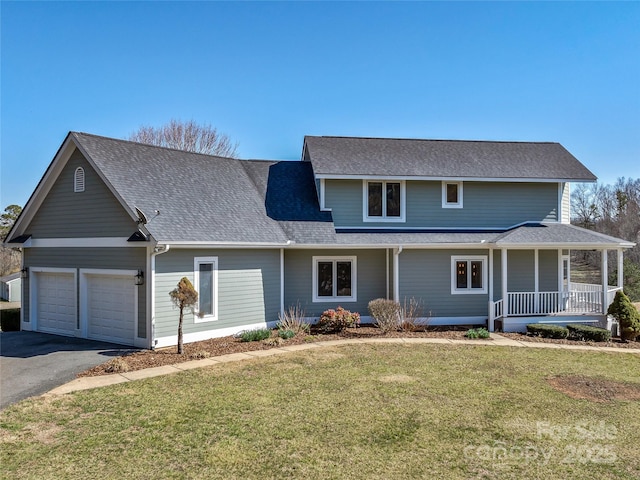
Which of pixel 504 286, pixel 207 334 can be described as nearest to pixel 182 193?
pixel 207 334

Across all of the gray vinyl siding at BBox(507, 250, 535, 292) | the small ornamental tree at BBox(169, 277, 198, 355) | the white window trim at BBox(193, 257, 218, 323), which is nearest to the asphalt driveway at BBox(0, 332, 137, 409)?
the small ornamental tree at BBox(169, 277, 198, 355)

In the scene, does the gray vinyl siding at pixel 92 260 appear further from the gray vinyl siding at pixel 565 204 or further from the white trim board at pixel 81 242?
the gray vinyl siding at pixel 565 204

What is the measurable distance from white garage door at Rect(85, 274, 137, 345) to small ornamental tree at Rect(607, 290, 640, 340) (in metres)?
15.5

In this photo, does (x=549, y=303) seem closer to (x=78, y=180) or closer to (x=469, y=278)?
(x=469, y=278)

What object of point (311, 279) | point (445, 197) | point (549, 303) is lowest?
point (549, 303)

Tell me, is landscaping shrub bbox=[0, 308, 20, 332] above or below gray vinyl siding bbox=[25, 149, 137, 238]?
below

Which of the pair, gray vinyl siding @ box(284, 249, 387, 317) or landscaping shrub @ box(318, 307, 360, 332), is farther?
gray vinyl siding @ box(284, 249, 387, 317)

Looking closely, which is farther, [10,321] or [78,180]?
[10,321]

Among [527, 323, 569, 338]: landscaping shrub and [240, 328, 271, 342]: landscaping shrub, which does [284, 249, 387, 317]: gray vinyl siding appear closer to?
[240, 328, 271, 342]: landscaping shrub

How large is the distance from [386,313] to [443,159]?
7.67m

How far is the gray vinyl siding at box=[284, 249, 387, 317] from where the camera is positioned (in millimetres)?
16031

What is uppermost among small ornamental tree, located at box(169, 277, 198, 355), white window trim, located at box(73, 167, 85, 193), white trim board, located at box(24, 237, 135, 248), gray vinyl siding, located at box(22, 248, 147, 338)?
white window trim, located at box(73, 167, 85, 193)

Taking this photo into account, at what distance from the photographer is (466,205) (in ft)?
58.4

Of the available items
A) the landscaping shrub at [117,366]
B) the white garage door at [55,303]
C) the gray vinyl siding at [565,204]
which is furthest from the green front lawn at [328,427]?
the gray vinyl siding at [565,204]
